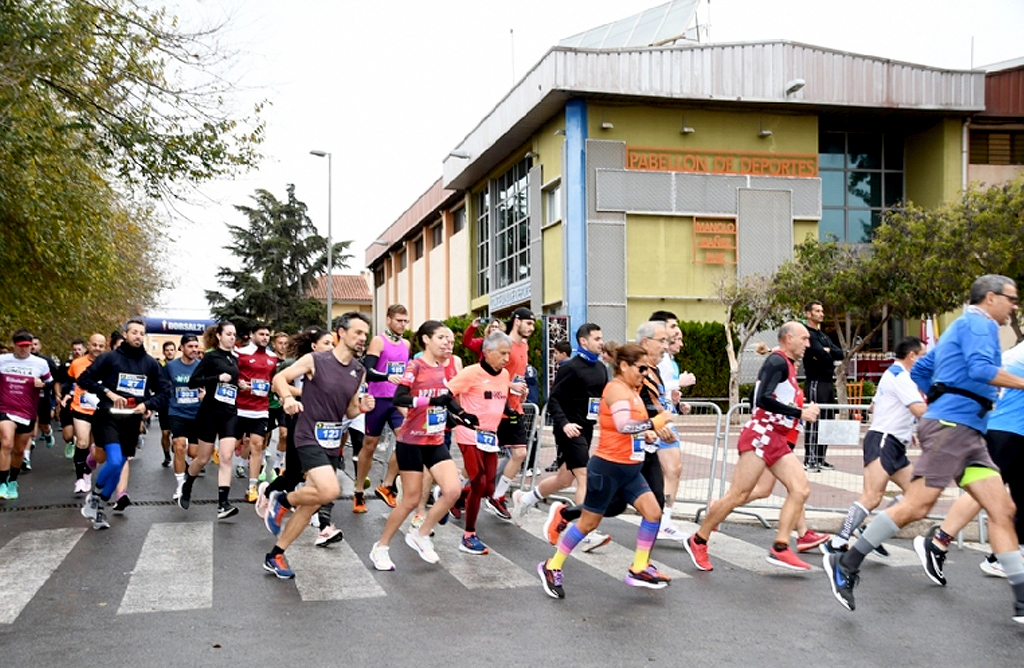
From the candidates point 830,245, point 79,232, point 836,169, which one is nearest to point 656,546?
point 79,232

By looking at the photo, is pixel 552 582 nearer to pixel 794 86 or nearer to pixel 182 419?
pixel 182 419

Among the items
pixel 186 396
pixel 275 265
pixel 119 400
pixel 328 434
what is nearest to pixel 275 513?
pixel 328 434

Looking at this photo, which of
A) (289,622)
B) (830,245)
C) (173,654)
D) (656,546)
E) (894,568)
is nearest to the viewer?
(173,654)

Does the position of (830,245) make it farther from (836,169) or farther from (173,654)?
(173,654)

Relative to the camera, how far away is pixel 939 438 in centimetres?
643

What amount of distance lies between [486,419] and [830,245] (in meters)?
21.6

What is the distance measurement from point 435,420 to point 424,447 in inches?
9.1

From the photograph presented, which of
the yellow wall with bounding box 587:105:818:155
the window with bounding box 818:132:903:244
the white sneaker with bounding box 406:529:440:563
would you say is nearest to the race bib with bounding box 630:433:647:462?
the white sneaker with bounding box 406:529:440:563

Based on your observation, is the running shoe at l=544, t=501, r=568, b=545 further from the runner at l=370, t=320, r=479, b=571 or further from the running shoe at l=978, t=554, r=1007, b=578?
the running shoe at l=978, t=554, r=1007, b=578

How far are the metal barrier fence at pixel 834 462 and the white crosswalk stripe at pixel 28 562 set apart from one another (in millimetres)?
6182

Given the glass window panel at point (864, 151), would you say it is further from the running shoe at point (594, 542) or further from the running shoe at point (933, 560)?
the running shoe at point (933, 560)

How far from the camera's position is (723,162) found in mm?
31797

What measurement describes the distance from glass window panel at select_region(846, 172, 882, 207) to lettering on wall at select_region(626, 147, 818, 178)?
2063 millimetres

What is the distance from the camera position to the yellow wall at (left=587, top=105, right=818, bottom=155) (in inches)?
1216
